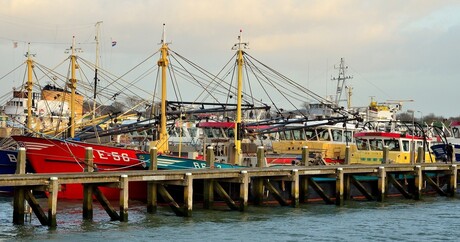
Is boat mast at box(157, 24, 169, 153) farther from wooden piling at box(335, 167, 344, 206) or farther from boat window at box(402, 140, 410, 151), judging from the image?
boat window at box(402, 140, 410, 151)

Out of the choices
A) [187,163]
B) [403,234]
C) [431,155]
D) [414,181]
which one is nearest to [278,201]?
[187,163]

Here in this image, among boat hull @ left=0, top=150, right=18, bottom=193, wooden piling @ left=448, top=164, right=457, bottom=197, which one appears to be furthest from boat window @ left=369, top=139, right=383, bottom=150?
boat hull @ left=0, top=150, right=18, bottom=193

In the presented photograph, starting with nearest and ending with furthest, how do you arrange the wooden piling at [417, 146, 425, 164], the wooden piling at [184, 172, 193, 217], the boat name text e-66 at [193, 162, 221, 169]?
the wooden piling at [184, 172, 193, 217] → the boat name text e-66 at [193, 162, 221, 169] → the wooden piling at [417, 146, 425, 164]

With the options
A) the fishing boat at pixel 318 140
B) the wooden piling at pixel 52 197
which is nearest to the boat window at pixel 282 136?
the fishing boat at pixel 318 140

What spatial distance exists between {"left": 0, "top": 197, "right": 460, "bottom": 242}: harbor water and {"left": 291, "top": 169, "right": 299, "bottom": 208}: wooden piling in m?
0.38

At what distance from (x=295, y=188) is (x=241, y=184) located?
296cm

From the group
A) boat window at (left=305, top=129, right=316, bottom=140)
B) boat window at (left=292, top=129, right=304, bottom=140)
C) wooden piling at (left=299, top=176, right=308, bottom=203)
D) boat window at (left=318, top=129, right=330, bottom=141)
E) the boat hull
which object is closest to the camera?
wooden piling at (left=299, top=176, right=308, bottom=203)

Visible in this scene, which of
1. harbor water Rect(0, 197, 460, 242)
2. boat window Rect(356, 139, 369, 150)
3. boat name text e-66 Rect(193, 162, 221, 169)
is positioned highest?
boat window Rect(356, 139, 369, 150)

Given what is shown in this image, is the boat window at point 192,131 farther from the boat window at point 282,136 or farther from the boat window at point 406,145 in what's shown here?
the boat window at point 406,145

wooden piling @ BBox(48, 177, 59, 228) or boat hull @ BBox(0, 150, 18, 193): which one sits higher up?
boat hull @ BBox(0, 150, 18, 193)

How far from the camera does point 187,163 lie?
3366cm

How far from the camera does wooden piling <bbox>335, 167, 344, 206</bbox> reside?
112 ft

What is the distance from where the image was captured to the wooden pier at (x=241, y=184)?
26016mm

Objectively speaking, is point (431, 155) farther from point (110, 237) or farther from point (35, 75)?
point (110, 237)
